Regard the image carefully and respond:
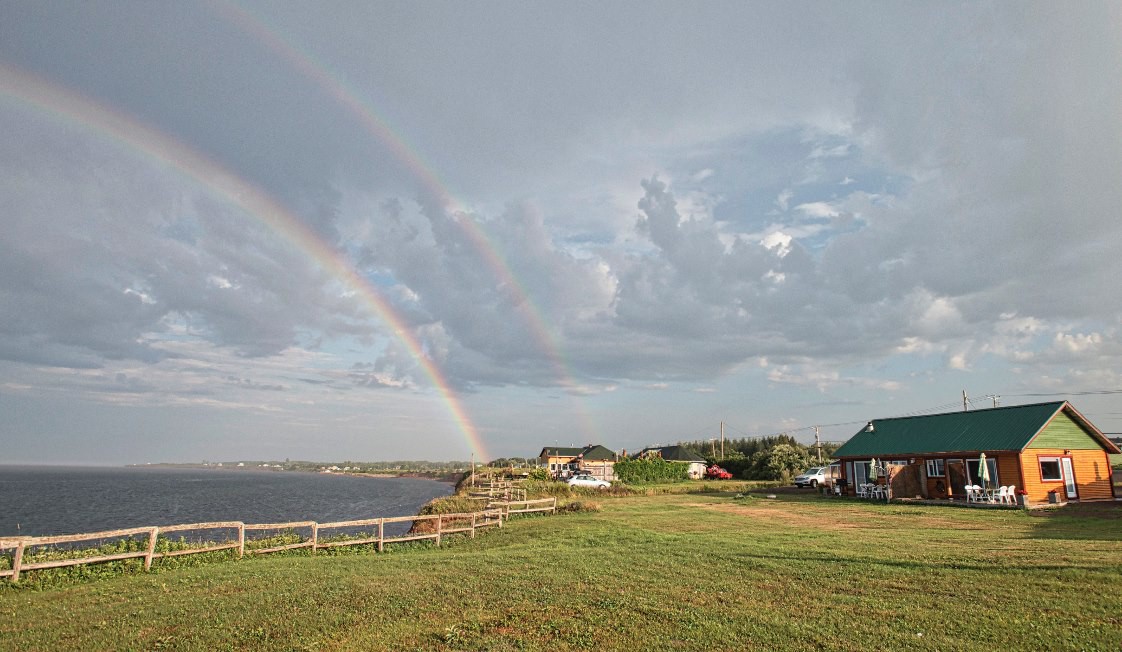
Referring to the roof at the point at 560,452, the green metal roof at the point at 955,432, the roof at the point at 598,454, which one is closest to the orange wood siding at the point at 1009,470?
the green metal roof at the point at 955,432

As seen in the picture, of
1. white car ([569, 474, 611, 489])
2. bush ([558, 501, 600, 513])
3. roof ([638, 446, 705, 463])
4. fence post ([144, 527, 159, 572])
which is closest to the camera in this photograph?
fence post ([144, 527, 159, 572])

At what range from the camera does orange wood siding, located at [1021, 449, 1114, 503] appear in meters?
31.4

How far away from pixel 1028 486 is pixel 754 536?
20.3 meters

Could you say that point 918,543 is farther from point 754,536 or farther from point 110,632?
point 110,632

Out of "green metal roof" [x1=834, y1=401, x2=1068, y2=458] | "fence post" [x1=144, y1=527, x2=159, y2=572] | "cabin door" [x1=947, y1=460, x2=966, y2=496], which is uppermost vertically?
"green metal roof" [x1=834, y1=401, x2=1068, y2=458]

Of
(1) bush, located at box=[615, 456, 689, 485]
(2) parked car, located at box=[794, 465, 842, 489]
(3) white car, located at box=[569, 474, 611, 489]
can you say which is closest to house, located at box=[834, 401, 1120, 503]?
(2) parked car, located at box=[794, 465, 842, 489]

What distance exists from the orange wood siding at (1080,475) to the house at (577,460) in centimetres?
5141

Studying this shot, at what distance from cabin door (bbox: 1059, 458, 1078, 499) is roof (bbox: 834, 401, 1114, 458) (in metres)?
2.31

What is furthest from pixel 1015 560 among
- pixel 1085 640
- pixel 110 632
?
pixel 110 632

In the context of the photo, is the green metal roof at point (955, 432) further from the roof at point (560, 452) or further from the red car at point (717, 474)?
the roof at point (560, 452)

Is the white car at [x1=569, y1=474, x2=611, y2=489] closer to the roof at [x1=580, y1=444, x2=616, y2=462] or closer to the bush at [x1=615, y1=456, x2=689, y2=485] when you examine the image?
the bush at [x1=615, y1=456, x2=689, y2=485]

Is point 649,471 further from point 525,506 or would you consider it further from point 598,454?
point 525,506

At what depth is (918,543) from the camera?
17.5 m

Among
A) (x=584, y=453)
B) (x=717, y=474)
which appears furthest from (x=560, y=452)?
(x=717, y=474)
